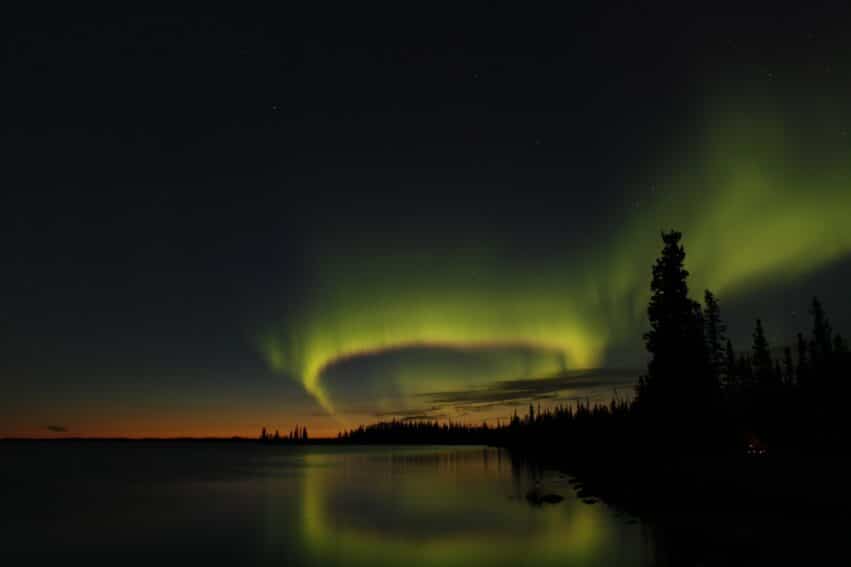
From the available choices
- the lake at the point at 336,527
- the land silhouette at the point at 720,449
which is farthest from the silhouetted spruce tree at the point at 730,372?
the lake at the point at 336,527

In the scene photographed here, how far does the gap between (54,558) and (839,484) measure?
47.4m

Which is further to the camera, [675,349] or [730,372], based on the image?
[730,372]

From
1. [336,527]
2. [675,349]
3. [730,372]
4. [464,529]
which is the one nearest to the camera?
[464,529]

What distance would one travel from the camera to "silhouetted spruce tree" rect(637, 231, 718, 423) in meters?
59.3

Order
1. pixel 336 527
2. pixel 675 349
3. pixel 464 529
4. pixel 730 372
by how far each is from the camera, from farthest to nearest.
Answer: pixel 730 372 → pixel 675 349 → pixel 336 527 → pixel 464 529

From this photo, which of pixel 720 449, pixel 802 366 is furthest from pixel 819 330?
pixel 720 449

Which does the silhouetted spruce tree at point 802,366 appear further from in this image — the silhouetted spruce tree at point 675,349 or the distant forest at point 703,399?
the silhouetted spruce tree at point 675,349

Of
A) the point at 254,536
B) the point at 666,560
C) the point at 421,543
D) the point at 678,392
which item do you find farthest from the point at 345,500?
the point at 666,560

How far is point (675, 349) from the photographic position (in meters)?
59.7

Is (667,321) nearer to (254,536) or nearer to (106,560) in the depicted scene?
(254,536)

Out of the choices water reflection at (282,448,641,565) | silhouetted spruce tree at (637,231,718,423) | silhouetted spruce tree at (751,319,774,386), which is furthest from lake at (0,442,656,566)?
silhouetted spruce tree at (751,319,774,386)

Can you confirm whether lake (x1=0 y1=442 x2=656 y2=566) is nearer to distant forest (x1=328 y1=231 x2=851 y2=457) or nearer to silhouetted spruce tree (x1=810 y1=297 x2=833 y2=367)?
distant forest (x1=328 y1=231 x2=851 y2=457)

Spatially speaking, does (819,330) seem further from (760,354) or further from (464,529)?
(464,529)

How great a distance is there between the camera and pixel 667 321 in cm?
6072
